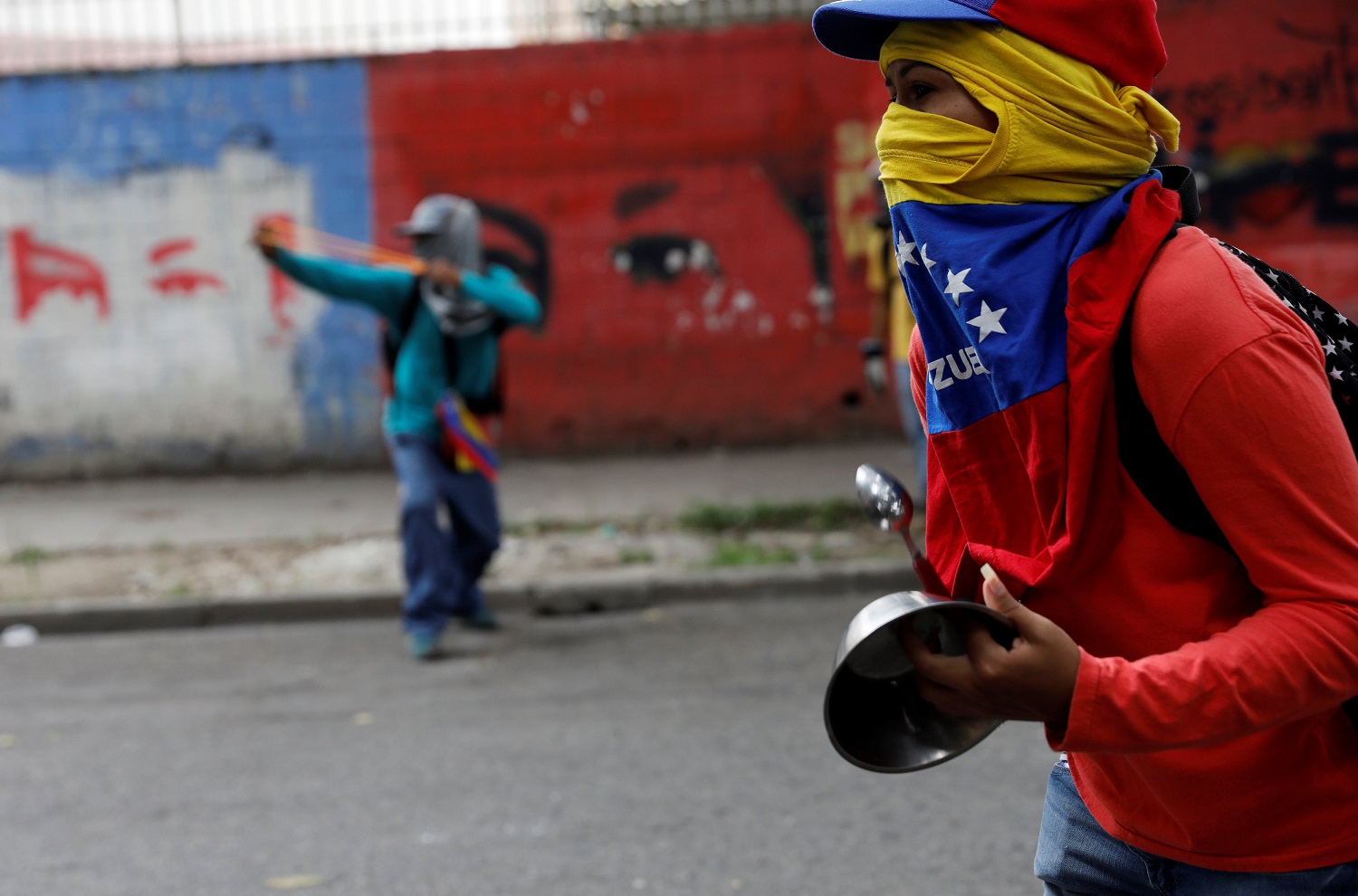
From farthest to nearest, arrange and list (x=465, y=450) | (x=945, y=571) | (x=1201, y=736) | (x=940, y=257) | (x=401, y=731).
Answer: (x=465, y=450) → (x=401, y=731) → (x=945, y=571) → (x=940, y=257) → (x=1201, y=736)

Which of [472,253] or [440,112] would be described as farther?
[440,112]

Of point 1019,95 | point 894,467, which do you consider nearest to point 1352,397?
point 1019,95

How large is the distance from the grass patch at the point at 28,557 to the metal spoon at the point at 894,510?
25.8ft

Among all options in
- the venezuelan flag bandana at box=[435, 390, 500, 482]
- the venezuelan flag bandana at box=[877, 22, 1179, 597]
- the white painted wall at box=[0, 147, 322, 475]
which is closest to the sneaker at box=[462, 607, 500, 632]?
the venezuelan flag bandana at box=[435, 390, 500, 482]

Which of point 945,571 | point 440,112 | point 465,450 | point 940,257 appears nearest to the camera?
point 940,257

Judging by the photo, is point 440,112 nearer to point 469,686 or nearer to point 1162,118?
point 469,686

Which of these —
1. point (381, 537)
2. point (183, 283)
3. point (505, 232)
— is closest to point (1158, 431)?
point (381, 537)

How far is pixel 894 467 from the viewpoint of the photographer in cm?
973

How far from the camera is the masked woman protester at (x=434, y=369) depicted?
6.33 metres

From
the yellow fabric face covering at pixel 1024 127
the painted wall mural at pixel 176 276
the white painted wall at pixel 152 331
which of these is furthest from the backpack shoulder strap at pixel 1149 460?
the white painted wall at pixel 152 331

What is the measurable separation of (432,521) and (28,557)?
3558 mm

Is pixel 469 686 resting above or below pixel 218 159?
below

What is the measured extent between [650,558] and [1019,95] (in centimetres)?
631

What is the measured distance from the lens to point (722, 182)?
34.8 feet
